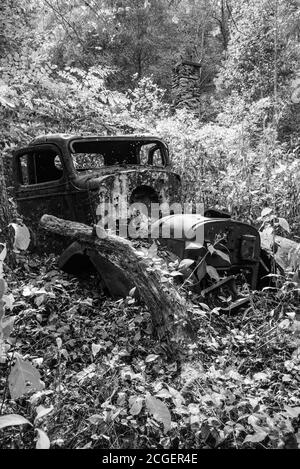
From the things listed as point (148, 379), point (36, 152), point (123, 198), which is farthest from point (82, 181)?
point (148, 379)

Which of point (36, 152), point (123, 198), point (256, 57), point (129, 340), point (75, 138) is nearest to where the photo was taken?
point (129, 340)

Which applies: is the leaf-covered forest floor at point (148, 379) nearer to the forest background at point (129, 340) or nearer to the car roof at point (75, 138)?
the forest background at point (129, 340)

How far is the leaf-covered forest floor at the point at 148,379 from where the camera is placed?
1987 mm

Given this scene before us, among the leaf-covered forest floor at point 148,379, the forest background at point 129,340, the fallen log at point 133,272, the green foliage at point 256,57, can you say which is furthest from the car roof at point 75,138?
the green foliage at point 256,57

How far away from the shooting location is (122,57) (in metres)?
18.1

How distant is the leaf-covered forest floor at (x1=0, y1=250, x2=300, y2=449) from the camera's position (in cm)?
199

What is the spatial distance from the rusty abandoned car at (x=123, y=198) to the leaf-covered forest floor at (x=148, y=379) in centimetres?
38

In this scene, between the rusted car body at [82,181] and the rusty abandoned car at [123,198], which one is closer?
the rusty abandoned car at [123,198]

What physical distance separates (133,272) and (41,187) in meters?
1.95

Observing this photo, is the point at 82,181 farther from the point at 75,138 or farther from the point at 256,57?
the point at 256,57

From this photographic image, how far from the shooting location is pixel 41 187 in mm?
4496

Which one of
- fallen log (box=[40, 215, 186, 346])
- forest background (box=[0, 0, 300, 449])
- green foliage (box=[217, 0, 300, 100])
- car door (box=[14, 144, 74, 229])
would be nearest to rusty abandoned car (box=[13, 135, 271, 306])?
car door (box=[14, 144, 74, 229])
